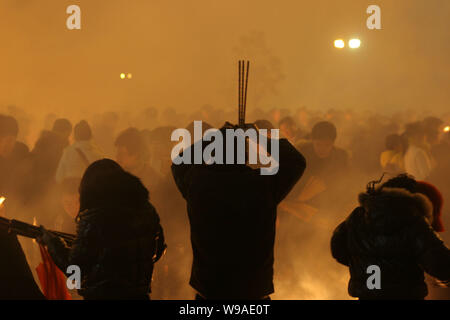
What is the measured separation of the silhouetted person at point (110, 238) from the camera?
227 centimetres

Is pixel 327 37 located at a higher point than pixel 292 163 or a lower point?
higher

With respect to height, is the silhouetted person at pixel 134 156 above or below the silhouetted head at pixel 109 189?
above

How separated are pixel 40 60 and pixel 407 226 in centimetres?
1326

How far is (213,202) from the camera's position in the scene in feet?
7.95

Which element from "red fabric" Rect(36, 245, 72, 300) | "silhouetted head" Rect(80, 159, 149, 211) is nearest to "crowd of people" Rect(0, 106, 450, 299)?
"silhouetted head" Rect(80, 159, 149, 211)

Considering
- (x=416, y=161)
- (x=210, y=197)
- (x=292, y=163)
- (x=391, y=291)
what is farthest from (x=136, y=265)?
(x=416, y=161)

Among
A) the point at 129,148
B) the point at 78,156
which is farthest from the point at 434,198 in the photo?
the point at 78,156

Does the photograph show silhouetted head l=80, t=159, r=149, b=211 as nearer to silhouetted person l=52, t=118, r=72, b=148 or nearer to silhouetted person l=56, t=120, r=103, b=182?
silhouetted person l=56, t=120, r=103, b=182

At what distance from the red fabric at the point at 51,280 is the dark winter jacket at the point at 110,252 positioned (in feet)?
1.08

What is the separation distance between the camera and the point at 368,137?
25.3ft

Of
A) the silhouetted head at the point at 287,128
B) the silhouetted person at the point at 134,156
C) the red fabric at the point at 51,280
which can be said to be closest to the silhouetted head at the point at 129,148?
the silhouetted person at the point at 134,156

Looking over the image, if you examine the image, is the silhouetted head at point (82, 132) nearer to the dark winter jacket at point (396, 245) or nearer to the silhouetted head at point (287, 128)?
the silhouetted head at point (287, 128)
